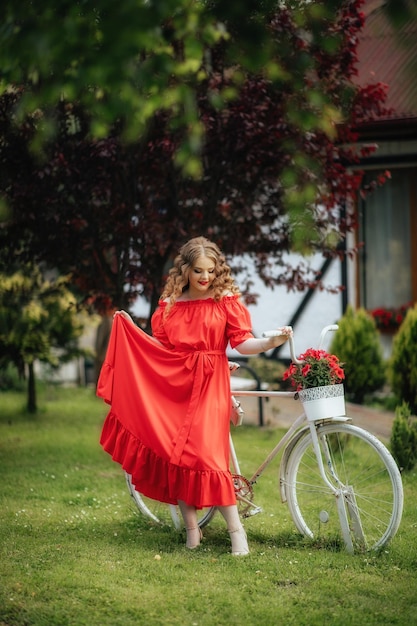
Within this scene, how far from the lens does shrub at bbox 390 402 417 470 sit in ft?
20.9

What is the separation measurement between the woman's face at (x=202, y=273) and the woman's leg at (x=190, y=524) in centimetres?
115

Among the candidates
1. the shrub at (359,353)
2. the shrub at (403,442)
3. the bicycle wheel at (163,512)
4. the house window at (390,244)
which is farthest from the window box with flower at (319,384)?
the house window at (390,244)

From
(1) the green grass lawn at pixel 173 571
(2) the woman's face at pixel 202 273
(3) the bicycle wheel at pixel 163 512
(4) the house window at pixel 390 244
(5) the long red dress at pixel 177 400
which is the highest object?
(4) the house window at pixel 390 244

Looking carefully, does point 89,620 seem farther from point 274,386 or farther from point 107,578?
point 274,386

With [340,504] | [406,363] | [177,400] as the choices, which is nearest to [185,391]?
[177,400]

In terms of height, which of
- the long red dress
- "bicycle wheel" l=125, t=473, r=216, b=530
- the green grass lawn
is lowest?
the green grass lawn

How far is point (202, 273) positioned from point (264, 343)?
19.8 inches

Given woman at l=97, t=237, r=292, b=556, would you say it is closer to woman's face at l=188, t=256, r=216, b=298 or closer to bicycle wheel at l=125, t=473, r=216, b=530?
woman's face at l=188, t=256, r=216, b=298

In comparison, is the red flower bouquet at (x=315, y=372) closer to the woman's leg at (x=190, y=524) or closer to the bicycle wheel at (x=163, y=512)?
the woman's leg at (x=190, y=524)

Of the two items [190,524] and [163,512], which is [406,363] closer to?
[163,512]

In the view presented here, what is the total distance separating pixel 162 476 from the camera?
15.1 feet

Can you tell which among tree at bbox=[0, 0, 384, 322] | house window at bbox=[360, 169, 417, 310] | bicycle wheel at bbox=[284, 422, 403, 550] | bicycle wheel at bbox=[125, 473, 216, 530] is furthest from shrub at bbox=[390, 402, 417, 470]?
house window at bbox=[360, 169, 417, 310]

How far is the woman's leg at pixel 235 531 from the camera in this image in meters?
4.45

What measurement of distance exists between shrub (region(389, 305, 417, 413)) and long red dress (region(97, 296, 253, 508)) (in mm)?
4312
